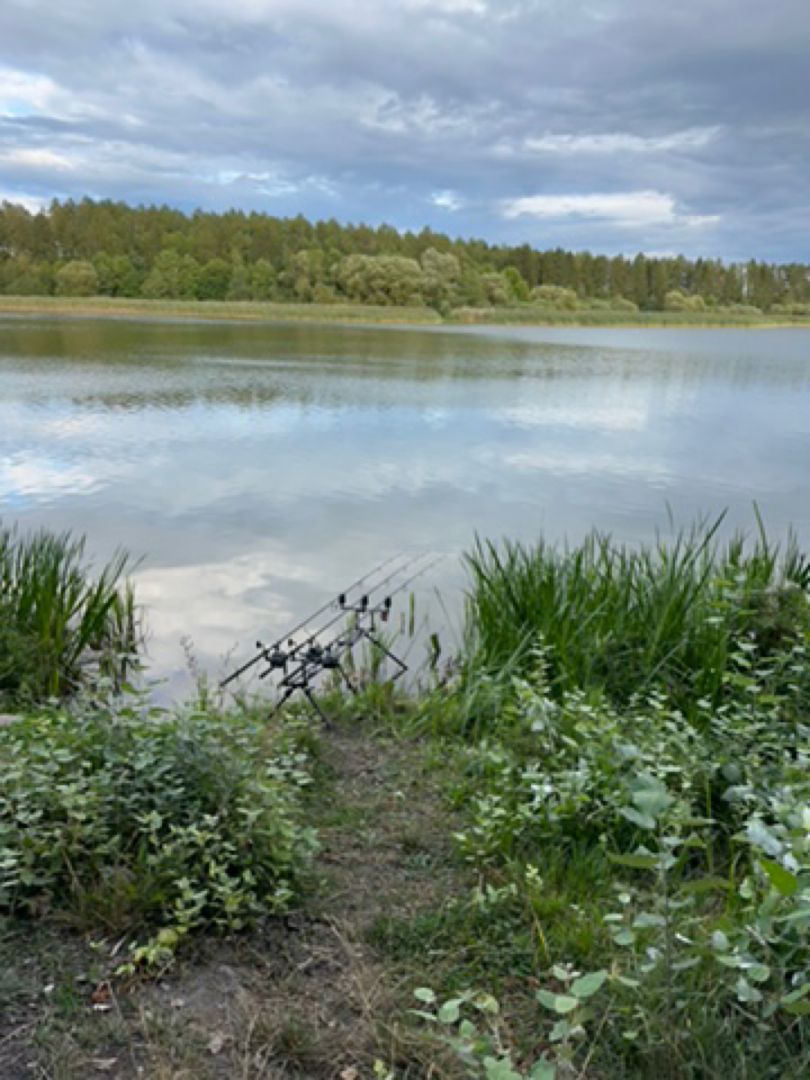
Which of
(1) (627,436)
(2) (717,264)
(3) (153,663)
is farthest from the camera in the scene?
(2) (717,264)

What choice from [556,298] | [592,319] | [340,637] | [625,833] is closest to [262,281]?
[556,298]

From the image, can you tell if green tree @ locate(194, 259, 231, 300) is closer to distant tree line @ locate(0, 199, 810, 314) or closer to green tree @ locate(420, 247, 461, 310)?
distant tree line @ locate(0, 199, 810, 314)

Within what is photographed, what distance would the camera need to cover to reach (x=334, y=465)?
10.4 metres

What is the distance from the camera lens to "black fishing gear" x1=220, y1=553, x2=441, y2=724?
3.63 m

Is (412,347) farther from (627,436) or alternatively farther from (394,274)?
(394,274)

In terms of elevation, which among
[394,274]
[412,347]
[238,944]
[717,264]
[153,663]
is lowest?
[153,663]

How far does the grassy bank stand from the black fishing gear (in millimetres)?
39569

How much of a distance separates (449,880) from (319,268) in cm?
7211

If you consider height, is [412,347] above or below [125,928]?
above

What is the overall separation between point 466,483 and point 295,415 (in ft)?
16.4

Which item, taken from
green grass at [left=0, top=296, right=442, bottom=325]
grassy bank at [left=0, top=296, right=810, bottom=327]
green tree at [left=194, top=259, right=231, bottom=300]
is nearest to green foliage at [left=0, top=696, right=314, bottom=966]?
grassy bank at [left=0, top=296, right=810, bottom=327]

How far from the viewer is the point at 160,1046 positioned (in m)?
1.70

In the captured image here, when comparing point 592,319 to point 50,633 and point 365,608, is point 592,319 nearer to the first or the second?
point 365,608

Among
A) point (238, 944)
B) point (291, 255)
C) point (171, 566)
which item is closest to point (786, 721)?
point (238, 944)
